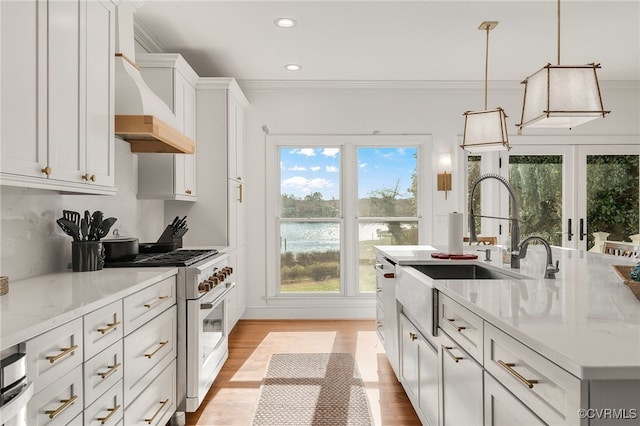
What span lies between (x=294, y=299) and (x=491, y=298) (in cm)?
362

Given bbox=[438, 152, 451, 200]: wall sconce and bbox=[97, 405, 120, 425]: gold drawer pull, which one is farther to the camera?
bbox=[438, 152, 451, 200]: wall sconce

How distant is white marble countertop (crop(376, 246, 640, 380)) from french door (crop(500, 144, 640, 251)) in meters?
3.12

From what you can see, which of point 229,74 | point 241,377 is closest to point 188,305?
point 241,377

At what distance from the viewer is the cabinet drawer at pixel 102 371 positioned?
1460 mm

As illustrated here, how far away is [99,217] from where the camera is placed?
89.0 inches

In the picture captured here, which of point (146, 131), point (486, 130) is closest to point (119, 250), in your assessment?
point (146, 131)

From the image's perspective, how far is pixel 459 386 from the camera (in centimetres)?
158

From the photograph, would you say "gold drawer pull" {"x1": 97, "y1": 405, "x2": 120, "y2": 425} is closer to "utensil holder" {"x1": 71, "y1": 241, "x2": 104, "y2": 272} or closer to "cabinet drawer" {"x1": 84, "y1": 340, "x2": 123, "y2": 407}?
"cabinet drawer" {"x1": 84, "y1": 340, "x2": 123, "y2": 407}

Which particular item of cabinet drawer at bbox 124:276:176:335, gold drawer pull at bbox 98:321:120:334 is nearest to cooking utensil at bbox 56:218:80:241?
cabinet drawer at bbox 124:276:176:335

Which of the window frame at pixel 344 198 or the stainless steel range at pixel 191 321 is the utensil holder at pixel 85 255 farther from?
the window frame at pixel 344 198

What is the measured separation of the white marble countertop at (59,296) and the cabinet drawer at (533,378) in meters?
1.32

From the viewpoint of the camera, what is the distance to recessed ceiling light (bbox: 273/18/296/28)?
3.21 m

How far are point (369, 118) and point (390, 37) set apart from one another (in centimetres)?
140

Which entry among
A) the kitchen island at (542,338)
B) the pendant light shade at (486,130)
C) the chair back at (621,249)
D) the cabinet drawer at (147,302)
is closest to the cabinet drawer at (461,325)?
the kitchen island at (542,338)
